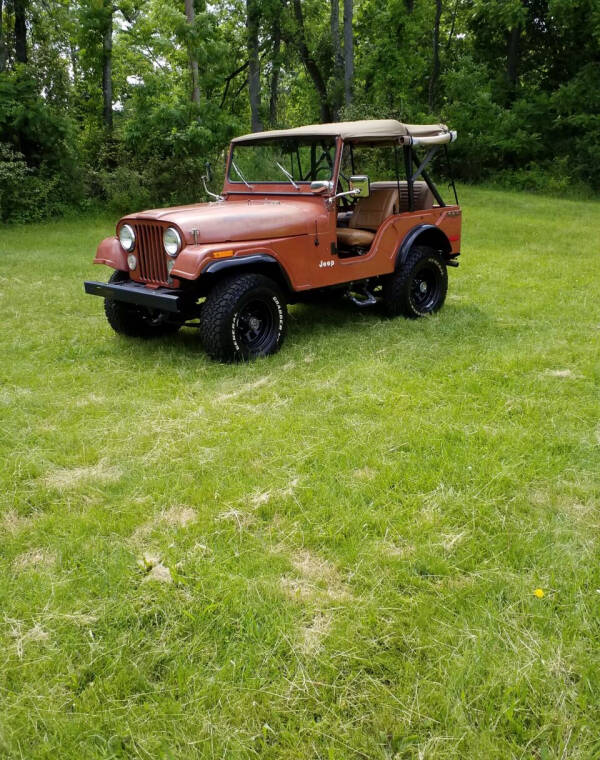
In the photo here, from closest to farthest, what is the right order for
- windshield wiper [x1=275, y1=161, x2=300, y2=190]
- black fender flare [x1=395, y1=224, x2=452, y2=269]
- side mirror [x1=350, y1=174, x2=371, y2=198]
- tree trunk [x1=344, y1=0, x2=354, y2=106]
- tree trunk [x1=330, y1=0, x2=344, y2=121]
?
side mirror [x1=350, y1=174, x2=371, y2=198], windshield wiper [x1=275, y1=161, x2=300, y2=190], black fender flare [x1=395, y1=224, x2=452, y2=269], tree trunk [x1=344, y1=0, x2=354, y2=106], tree trunk [x1=330, y1=0, x2=344, y2=121]

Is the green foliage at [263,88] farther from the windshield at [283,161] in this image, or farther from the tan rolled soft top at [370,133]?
the tan rolled soft top at [370,133]

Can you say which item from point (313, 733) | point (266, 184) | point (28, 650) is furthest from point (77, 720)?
point (266, 184)

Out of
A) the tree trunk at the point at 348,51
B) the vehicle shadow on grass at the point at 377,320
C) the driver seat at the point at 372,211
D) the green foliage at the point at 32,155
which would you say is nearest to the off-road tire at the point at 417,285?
the vehicle shadow on grass at the point at 377,320

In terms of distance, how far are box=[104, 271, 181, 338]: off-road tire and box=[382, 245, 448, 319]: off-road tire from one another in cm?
204

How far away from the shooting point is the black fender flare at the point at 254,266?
458 centimetres

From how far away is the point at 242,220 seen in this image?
486 centimetres

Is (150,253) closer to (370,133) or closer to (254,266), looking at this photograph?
(254,266)

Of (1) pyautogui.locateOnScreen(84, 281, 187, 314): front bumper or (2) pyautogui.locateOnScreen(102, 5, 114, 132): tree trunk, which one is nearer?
(1) pyautogui.locateOnScreen(84, 281, 187, 314): front bumper

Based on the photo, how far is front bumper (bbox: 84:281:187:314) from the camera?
461 cm

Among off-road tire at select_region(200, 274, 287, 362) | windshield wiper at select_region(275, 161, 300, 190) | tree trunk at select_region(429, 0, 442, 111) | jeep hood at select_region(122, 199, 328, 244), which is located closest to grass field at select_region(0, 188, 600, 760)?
off-road tire at select_region(200, 274, 287, 362)

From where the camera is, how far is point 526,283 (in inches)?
291

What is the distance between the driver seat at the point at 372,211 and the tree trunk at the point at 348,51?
12.3m

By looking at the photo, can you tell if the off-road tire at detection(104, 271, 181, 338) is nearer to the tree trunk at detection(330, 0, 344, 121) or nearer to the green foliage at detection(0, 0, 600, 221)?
the green foliage at detection(0, 0, 600, 221)

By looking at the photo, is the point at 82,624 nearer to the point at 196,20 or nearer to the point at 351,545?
the point at 351,545
